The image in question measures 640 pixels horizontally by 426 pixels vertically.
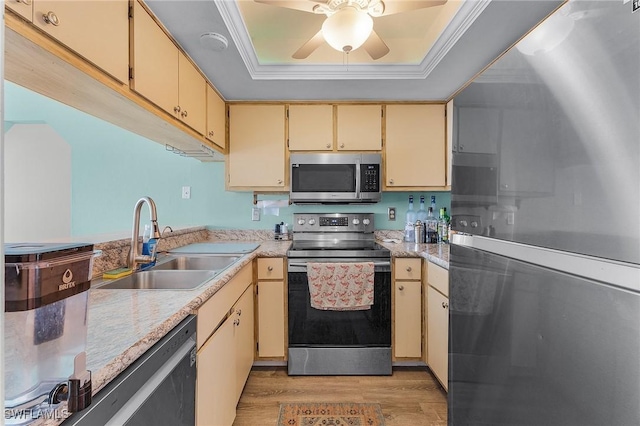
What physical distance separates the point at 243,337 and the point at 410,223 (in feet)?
5.48

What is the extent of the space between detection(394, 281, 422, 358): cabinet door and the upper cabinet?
69.5 inches

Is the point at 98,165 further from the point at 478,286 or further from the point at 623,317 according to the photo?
the point at 623,317

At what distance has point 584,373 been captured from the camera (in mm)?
619

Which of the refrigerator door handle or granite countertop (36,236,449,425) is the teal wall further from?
the refrigerator door handle

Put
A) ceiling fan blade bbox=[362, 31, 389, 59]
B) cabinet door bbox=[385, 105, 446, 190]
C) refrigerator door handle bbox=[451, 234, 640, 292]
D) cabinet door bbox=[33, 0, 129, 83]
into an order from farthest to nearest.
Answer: cabinet door bbox=[385, 105, 446, 190], ceiling fan blade bbox=[362, 31, 389, 59], cabinet door bbox=[33, 0, 129, 83], refrigerator door handle bbox=[451, 234, 640, 292]

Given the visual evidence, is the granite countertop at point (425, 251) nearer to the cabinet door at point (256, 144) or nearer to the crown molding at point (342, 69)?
the cabinet door at point (256, 144)

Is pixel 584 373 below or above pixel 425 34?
below

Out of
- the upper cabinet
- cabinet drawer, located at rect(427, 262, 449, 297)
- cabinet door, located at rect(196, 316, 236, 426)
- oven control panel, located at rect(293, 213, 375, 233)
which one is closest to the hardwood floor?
cabinet door, located at rect(196, 316, 236, 426)

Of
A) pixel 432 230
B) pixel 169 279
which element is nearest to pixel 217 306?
pixel 169 279

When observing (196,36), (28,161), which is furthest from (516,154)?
(28,161)

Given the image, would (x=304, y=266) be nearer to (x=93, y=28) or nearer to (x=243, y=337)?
(x=243, y=337)

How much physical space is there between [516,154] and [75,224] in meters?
3.28

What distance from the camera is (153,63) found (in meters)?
1.35

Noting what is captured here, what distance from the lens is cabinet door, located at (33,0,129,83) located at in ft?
2.72
